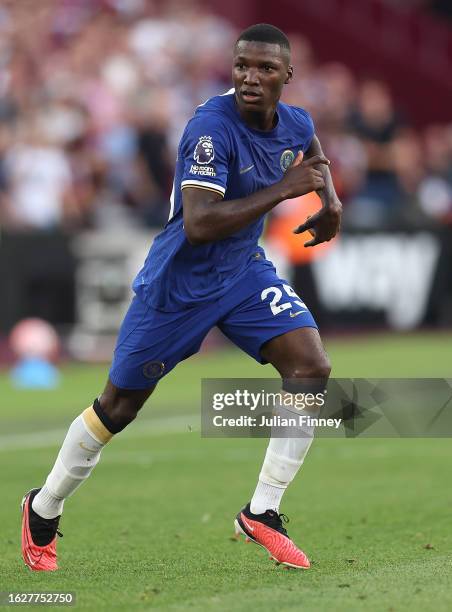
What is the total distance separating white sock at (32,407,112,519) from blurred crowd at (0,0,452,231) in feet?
34.3

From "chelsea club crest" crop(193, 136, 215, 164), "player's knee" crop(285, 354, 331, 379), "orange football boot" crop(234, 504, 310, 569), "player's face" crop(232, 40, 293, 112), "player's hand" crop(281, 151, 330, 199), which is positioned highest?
"player's face" crop(232, 40, 293, 112)

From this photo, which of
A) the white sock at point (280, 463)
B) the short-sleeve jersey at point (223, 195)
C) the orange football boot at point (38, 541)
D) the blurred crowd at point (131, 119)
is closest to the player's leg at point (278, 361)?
the white sock at point (280, 463)

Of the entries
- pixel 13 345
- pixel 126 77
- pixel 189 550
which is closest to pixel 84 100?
pixel 126 77

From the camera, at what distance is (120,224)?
58.0 ft

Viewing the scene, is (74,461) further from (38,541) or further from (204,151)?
(204,151)

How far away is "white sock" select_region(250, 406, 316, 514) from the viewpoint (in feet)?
21.5

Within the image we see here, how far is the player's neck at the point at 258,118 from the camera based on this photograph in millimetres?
6387

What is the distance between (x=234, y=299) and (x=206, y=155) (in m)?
0.76

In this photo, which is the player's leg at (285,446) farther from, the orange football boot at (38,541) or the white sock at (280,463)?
the orange football boot at (38,541)

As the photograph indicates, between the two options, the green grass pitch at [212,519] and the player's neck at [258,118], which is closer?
the green grass pitch at [212,519]

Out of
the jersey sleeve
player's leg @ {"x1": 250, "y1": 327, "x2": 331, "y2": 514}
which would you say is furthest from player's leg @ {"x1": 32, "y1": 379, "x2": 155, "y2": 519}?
the jersey sleeve

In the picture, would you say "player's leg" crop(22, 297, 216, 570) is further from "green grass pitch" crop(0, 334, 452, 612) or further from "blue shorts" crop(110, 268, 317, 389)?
"green grass pitch" crop(0, 334, 452, 612)

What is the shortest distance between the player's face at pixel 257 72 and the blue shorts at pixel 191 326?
852mm

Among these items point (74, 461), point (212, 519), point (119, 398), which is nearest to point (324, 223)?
point (119, 398)
